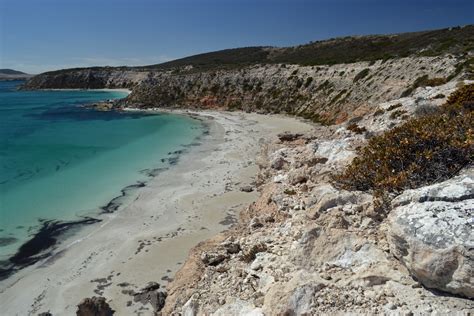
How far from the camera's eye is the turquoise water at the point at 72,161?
20656 millimetres

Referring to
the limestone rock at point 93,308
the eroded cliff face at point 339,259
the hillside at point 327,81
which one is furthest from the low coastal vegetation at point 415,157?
the hillside at point 327,81

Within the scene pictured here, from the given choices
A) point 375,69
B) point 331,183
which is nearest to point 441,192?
point 331,183

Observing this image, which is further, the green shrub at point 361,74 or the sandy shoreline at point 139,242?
the green shrub at point 361,74

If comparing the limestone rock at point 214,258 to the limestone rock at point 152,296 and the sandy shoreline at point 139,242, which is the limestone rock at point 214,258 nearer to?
the limestone rock at point 152,296

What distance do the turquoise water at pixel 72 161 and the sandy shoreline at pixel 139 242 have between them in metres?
2.43

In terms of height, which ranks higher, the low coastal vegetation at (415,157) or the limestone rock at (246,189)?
the low coastal vegetation at (415,157)

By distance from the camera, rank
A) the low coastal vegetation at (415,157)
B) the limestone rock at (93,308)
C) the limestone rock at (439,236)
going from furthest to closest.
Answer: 1. the limestone rock at (93,308)
2. the low coastal vegetation at (415,157)
3. the limestone rock at (439,236)

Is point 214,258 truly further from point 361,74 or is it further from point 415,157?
point 361,74

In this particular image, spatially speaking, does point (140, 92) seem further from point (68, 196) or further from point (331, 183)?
point (331, 183)

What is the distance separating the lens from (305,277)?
8.43m

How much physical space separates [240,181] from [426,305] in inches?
707

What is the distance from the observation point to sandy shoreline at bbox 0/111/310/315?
1316 cm

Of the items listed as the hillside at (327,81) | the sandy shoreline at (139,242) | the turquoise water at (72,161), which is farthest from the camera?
the hillside at (327,81)

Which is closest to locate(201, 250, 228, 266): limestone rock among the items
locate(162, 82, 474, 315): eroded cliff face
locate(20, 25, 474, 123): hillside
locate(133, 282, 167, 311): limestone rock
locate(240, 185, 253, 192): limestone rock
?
locate(162, 82, 474, 315): eroded cliff face
